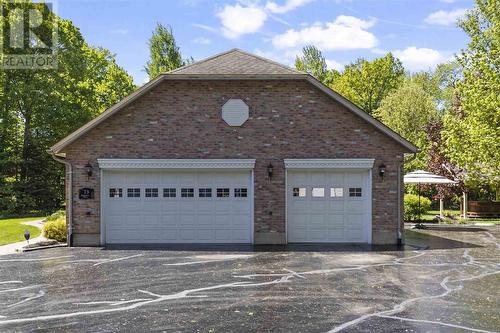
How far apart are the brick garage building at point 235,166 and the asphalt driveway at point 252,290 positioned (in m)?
1.26

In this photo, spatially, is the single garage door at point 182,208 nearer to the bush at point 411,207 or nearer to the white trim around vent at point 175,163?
the white trim around vent at point 175,163

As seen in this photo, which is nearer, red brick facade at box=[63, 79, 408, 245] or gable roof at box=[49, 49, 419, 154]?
gable roof at box=[49, 49, 419, 154]

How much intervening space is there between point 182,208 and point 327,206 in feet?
16.6

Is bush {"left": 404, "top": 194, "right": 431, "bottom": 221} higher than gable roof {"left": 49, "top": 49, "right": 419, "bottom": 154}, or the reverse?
gable roof {"left": 49, "top": 49, "right": 419, "bottom": 154}

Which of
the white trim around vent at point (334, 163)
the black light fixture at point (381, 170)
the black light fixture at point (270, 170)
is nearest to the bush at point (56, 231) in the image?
the black light fixture at point (270, 170)

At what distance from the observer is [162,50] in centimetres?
4659

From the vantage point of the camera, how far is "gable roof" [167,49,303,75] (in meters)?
15.9

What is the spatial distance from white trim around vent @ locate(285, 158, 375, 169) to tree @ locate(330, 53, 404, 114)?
1346 inches

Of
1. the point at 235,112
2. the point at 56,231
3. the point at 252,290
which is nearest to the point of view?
the point at 252,290

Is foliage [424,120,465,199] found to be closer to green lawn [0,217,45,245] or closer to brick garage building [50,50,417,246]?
brick garage building [50,50,417,246]

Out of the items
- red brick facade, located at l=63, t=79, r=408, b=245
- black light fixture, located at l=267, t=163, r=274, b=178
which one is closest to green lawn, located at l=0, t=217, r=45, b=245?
red brick facade, located at l=63, t=79, r=408, b=245

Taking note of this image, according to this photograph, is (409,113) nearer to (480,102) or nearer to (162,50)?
(480,102)

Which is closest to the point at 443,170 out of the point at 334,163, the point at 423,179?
the point at 423,179

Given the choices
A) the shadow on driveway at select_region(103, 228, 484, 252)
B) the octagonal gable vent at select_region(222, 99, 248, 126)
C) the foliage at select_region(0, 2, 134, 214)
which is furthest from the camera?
the foliage at select_region(0, 2, 134, 214)
